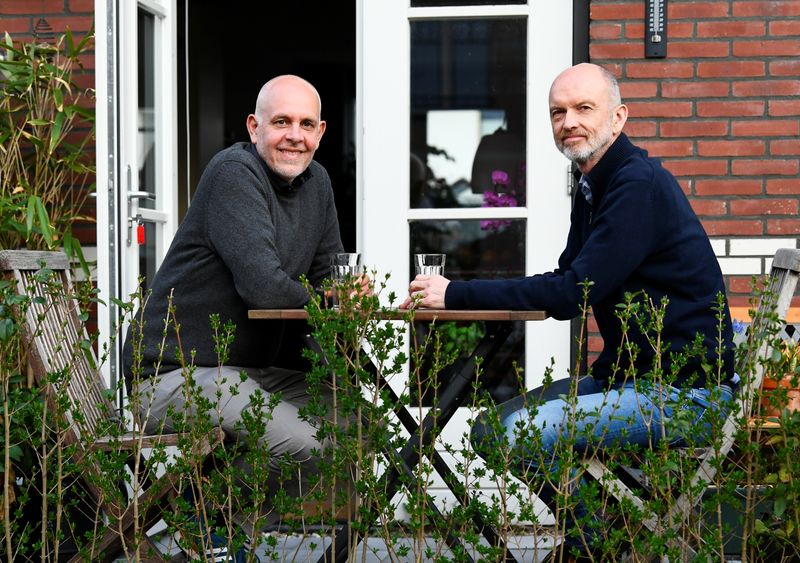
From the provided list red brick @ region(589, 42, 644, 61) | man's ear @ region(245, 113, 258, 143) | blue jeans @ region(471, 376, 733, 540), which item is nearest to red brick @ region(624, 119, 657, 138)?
red brick @ region(589, 42, 644, 61)

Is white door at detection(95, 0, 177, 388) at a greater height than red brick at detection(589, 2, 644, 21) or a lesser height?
lesser

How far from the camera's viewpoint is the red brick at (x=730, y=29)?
388 cm

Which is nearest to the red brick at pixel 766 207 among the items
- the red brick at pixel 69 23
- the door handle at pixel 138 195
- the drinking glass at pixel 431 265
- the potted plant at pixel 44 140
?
the drinking glass at pixel 431 265

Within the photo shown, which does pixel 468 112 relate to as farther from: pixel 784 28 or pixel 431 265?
pixel 431 265

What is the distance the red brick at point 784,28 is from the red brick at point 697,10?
0.17 meters

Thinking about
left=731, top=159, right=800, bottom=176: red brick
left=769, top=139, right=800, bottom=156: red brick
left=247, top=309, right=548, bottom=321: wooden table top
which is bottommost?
left=247, top=309, right=548, bottom=321: wooden table top

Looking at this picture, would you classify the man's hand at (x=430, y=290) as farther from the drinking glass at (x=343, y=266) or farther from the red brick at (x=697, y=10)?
the red brick at (x=697, y=10)

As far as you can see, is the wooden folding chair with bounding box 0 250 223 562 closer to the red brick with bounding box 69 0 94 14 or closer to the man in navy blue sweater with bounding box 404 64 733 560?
the man in navy blue sweater with bounding box 404 64 733 560

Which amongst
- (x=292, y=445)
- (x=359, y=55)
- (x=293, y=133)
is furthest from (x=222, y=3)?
(x=292, y=445)

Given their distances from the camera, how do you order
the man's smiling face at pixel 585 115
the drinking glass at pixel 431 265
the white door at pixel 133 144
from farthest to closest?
the white door at pixel 133 144 → the man's smiling face at pixel 585 115 → the drinking glass at pixel 431 265

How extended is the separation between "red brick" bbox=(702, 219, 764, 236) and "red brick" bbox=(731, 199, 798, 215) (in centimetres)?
4

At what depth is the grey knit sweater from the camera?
104 inches

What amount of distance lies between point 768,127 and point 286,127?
1924mm

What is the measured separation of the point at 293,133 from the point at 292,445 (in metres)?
0.86
